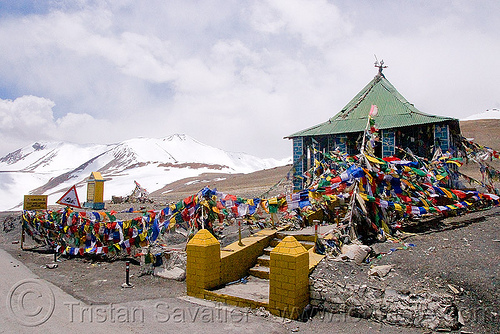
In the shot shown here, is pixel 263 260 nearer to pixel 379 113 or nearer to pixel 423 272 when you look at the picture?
pixel 423 272

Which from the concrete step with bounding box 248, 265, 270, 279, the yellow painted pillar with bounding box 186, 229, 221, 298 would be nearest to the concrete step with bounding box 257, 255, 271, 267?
the concrete step with bounding box 248, 265, 270, 279

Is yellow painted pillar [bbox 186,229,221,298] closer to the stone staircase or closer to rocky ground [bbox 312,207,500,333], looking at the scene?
the stone staircase

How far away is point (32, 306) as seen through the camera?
7.28 m

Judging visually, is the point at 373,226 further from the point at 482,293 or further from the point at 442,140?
the point at 442,140

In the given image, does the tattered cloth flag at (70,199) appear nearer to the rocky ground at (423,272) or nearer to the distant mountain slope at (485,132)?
the rocky ground at (423,272)

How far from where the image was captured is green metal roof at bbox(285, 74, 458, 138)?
15.8m

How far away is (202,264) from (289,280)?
2.12 metres

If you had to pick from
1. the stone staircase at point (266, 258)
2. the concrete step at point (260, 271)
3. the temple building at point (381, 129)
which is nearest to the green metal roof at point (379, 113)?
the temple building at point (381, 129)

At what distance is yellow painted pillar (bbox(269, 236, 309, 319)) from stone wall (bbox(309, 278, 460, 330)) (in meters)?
0.32

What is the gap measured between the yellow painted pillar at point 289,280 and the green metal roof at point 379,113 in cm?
1099

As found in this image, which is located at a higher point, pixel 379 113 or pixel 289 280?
pixel 379 113

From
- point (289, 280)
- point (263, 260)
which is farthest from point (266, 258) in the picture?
point (289, 280)

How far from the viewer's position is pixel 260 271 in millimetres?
8414

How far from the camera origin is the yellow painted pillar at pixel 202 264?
24.5ft
